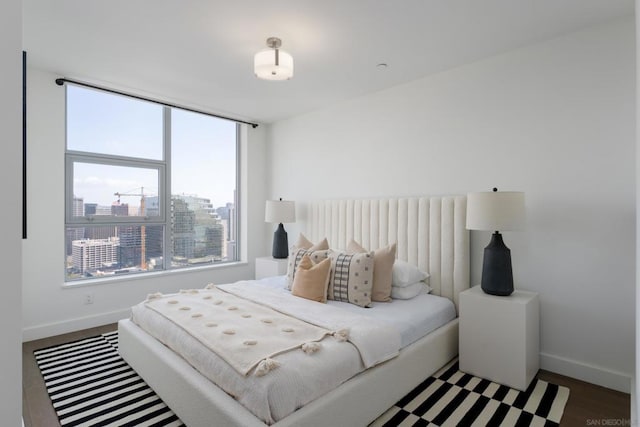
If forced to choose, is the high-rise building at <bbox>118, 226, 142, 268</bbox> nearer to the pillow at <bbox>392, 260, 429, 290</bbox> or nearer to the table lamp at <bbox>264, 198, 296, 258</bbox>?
the table lamp at <bbox>264, 198, 296, 258</bbox>

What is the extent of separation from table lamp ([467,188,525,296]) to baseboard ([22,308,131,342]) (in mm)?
3568

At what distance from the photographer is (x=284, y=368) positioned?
156 cm

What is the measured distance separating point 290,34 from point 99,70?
1894 mm

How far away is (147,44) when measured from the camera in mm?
2588

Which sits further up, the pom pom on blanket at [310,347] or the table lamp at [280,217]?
the table lamp at [280,217]

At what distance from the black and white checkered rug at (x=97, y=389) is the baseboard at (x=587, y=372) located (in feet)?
8.49

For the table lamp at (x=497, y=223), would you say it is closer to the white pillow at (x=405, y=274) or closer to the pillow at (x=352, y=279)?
the white pillow at (x=405, y=274)

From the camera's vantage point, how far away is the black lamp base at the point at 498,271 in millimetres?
2381

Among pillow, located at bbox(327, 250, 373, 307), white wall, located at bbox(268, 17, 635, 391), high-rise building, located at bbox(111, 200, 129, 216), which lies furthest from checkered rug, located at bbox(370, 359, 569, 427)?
high-rise building, located at bbox(111, 200, 129, 216)

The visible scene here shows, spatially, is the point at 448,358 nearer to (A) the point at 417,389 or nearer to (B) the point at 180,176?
(A) the point at 417,389

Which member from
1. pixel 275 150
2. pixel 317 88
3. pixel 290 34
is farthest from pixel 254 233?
pixel 290 34

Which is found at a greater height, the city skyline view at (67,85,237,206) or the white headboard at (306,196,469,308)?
the city skyline view at (67,85,237,206)

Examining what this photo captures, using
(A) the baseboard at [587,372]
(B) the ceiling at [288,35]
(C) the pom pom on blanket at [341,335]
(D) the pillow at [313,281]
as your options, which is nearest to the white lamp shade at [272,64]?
(B) the ceiling at [288,35]

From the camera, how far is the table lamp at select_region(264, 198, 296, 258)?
13.6 feet
